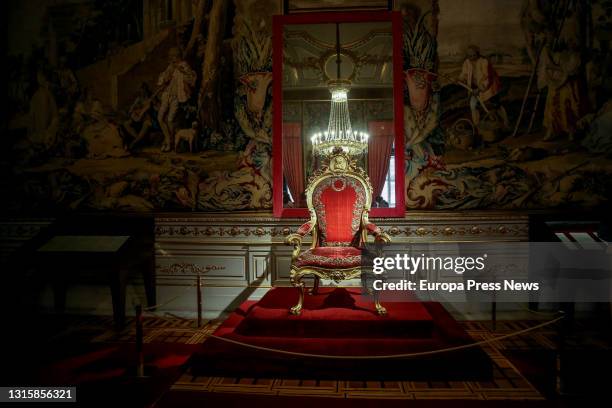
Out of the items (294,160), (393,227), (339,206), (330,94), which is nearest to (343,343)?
(339,206)

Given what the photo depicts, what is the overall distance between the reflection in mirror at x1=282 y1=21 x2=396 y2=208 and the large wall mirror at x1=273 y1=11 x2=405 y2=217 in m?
0.01

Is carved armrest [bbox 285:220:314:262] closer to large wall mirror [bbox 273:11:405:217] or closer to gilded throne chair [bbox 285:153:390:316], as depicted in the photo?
gilded throne chair [bbox 285:153:390:316]

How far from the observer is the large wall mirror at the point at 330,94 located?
4172 mm

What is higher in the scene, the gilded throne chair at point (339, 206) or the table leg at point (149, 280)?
the gilded throne chair at point (339, 206)

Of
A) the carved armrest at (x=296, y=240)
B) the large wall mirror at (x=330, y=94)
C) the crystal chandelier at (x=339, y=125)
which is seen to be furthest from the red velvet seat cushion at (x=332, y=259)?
the crystal chandelier at (x=339, y=125)

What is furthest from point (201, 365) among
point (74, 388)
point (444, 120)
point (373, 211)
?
point (444, 120)

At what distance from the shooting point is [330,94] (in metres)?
4.17

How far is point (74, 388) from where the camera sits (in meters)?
2.46

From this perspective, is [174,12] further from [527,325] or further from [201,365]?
[527,325]

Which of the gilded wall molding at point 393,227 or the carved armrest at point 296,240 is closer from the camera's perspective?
the carved armrest at point 296,240

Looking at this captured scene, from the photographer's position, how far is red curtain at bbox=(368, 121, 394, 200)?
420 centimetres

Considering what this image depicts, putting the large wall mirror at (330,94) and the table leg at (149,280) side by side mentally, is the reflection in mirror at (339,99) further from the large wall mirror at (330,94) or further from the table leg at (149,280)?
the table leg at (149,280)

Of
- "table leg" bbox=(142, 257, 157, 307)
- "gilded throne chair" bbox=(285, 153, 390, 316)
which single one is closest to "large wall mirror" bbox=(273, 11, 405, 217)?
"gilded throne chair" bbox=(285, 153, 390, 316)

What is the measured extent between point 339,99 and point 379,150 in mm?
718
